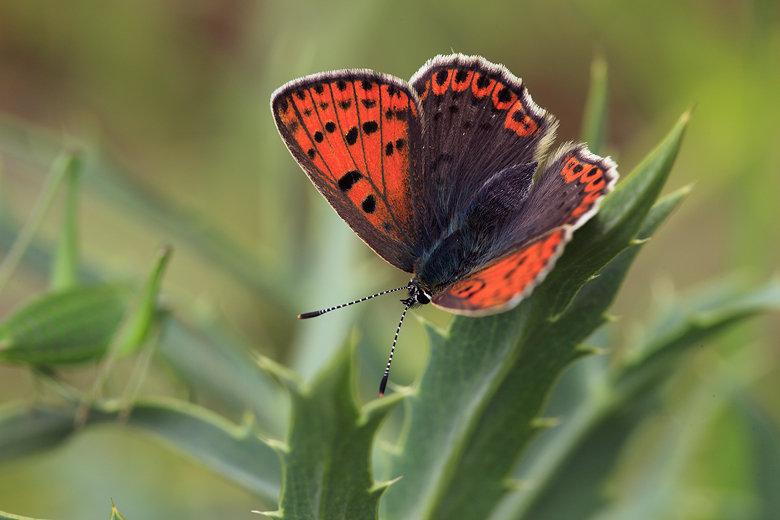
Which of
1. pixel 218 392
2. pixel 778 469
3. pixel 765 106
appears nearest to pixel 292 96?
pixel 218 392

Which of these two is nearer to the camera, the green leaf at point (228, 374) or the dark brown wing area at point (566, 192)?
the dark brown wing area at point (566, 192)

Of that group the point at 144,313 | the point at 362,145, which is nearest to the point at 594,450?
the point at 362,145

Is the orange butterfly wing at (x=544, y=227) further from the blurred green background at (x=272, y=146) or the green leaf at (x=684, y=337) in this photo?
the green leaf at (x=684, y=337)

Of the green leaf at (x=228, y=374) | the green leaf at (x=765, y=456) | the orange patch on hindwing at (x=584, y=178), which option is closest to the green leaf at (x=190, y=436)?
the green leaf at (x=228, y=374)

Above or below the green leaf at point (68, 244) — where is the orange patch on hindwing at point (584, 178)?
below

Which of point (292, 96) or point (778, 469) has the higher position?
point (292, 96)

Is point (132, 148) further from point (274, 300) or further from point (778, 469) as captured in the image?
point (778, 469)
